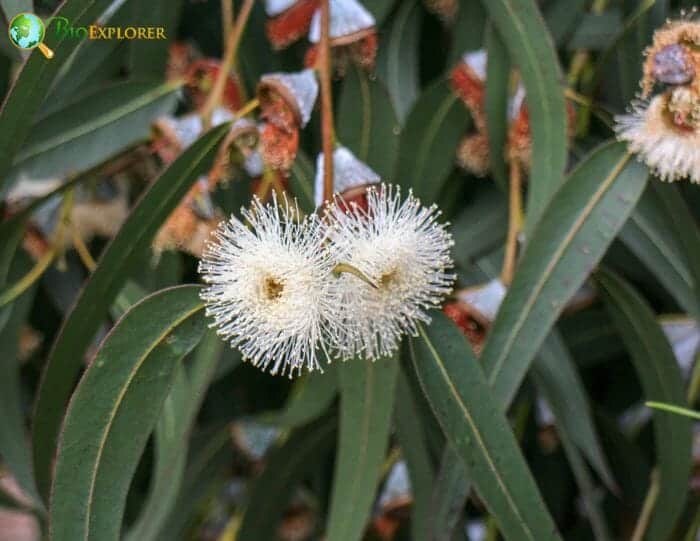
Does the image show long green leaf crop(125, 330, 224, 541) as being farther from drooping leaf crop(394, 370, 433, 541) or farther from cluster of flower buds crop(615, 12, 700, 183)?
cluster of flower buds crop(615, 12, 700, 183)

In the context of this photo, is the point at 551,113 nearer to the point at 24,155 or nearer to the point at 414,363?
the point at 414,363

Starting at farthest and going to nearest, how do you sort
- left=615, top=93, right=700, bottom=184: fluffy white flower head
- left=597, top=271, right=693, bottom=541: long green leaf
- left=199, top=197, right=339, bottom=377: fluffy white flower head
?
left=597, top=271, right=693, bottom=541: long green leaf < left=615, top=93, right=700, bottom=184: fluffy white flower head < left=199, top=197, right=339, bottom=377: fluffy white flower head

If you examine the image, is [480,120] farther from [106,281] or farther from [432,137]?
[106,281]

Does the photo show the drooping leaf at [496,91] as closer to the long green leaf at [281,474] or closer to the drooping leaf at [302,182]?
the drooping leaf at [302,182]

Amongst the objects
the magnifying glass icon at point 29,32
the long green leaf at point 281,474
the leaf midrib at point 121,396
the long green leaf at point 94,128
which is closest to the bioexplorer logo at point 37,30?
the magnifying glass icon at point 29,32

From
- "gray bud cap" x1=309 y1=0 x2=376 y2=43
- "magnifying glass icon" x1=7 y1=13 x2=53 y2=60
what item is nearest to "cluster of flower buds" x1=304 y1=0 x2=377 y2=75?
"gray bud cap" x1=309 y1=0 x2=376 y2=43

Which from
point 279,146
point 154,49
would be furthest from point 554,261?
point 154,49
